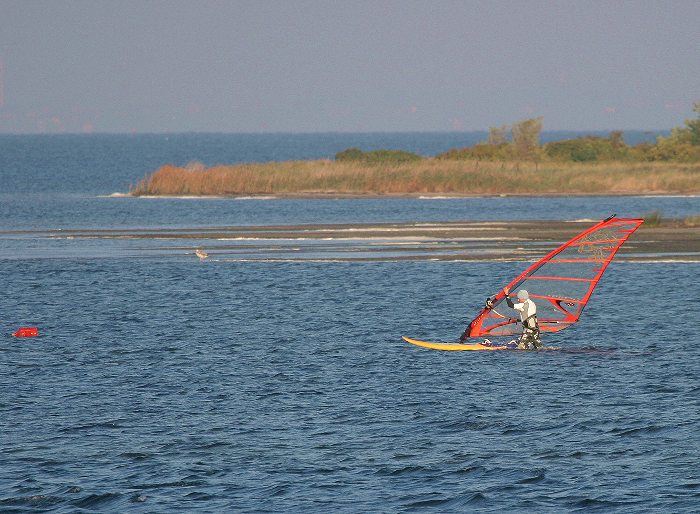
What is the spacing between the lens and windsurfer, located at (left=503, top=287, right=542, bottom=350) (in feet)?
104

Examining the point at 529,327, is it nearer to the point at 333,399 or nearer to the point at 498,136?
the point at 333,399

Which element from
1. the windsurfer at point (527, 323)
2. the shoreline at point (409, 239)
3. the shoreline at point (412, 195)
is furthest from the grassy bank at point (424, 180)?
the windsurfer at point (527, 323)

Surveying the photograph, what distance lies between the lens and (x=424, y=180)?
97500mm

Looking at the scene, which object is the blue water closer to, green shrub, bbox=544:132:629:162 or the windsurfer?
the windsurfer

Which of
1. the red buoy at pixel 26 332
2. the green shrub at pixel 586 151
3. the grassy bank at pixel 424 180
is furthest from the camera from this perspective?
the green shrub at pixel 586 151

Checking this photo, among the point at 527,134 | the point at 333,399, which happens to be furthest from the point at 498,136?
the point at 333,399

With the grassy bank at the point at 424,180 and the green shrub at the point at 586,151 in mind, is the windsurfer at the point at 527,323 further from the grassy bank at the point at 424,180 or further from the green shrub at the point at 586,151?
the green shrub at the point at 586,151

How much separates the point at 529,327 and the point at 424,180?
65553 mm

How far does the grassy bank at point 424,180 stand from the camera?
95.7m

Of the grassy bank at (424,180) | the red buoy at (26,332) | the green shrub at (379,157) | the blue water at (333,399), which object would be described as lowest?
the blue water at (333,399)

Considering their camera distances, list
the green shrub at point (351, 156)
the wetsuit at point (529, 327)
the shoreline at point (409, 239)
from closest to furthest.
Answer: the wetsuit at point (529, 327), the shoreline at point (409, 239), the green shrub at point (351, 156)

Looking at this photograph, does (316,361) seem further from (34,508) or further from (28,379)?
(34,508)

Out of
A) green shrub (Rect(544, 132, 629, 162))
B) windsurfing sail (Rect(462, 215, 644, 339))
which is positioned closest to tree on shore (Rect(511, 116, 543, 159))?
green shrub (Rect(544, 132, 629, 162))

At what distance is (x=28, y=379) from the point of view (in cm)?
2938
